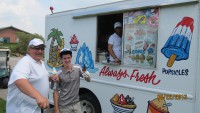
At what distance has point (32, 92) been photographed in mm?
2766

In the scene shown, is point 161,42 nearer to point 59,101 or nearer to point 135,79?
point 135,79

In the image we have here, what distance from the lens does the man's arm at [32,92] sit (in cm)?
274

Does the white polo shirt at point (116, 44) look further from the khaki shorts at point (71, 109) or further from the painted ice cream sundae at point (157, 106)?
the khaki shorts at point (71, 109)

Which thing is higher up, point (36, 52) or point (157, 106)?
point (36, 52)

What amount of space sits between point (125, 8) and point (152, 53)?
96 centimetres

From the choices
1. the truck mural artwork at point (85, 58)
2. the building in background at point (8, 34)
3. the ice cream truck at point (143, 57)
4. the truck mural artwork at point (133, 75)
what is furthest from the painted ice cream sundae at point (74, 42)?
the building in background at point (8, 34)

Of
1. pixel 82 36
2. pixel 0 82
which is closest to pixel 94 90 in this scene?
pixel 82 36

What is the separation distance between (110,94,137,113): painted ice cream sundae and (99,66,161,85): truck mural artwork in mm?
346

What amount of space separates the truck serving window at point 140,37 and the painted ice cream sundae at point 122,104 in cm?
60

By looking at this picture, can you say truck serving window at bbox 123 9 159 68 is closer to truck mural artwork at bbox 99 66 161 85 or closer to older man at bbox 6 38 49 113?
truck mural artwork at bbox 99 66 161 85

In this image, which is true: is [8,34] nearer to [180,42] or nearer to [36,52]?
[180,42]

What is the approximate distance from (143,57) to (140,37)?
33cm

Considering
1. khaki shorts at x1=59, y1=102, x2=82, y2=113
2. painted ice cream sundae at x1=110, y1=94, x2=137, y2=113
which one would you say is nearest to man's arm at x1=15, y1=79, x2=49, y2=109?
khaki shorts at x1=59, y1=102, x2=82, y2=113

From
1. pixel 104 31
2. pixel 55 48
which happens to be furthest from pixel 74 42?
pixel 55 48
